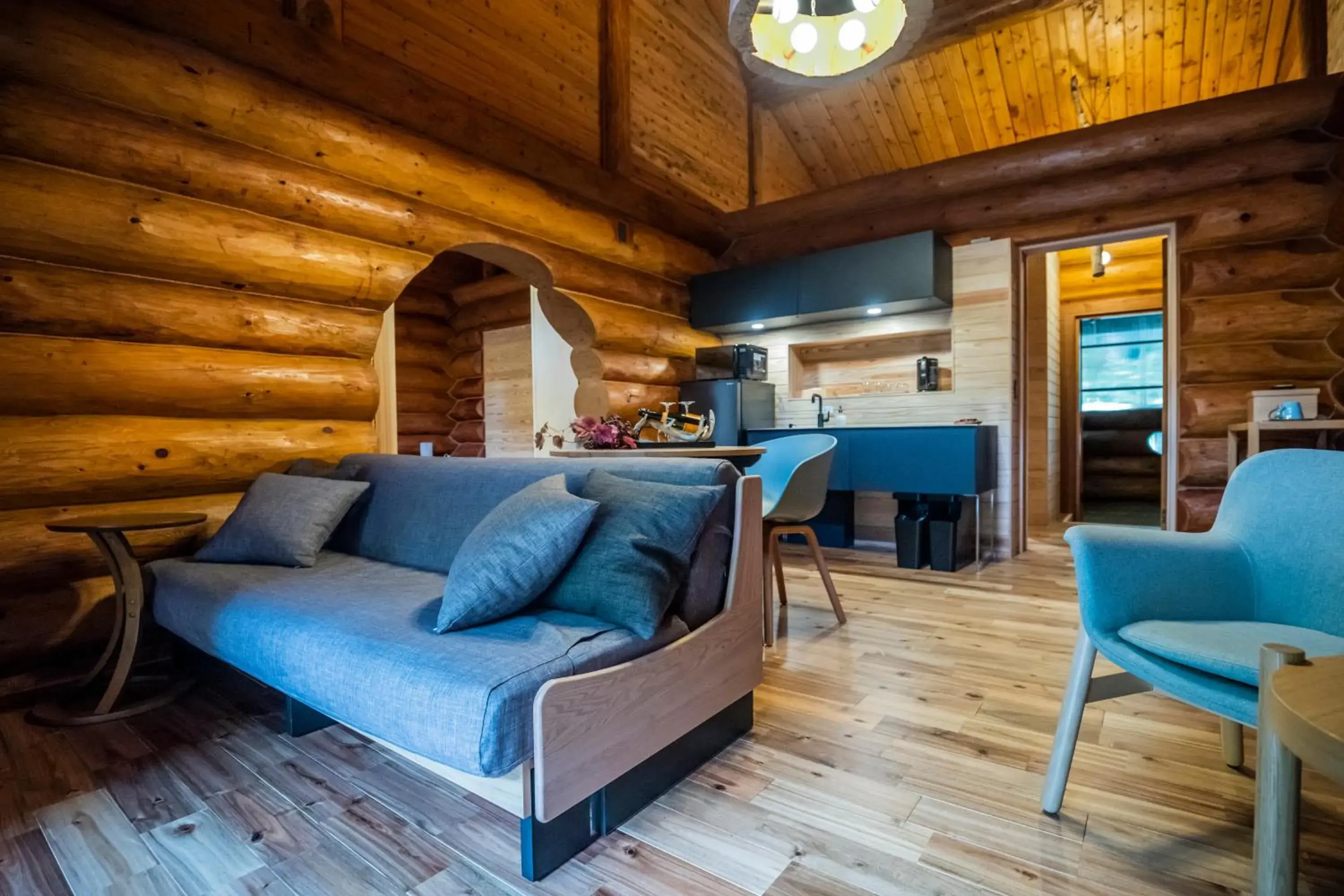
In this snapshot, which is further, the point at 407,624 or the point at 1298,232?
the point at 1298,232

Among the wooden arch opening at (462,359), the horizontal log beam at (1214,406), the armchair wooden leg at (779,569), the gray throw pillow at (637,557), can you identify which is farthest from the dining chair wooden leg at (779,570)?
the wooden arch opening at (462,359)

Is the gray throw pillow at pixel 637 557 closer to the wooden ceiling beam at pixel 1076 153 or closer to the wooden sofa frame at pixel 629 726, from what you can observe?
the wooden sofa frame at pixel 629 726

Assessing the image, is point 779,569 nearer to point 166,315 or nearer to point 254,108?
point 166,315

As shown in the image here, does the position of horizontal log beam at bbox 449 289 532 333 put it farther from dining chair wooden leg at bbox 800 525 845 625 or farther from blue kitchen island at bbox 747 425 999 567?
dining chair wooden leg at bbox 800 525 845 625

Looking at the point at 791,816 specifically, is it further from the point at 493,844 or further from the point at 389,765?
the point at 389,765

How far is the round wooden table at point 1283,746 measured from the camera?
2.47ft

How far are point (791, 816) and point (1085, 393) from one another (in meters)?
7.31

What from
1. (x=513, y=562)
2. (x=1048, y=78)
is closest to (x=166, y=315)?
(x=513, y=562)

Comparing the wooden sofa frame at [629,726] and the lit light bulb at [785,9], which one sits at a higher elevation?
the lit light bulb at [785,9]

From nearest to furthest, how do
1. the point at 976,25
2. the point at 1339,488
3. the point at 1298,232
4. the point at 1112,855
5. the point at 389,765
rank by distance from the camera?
the point at 1112,855, the point at 1339,488, the point at 389,765, the point at 1298,232, the point at 976,25

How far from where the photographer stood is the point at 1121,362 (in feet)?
22.6

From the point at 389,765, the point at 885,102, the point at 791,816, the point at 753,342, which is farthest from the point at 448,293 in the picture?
the point at 791,816

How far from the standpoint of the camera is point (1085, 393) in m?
7.13

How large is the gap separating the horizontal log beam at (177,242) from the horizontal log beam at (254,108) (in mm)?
341
